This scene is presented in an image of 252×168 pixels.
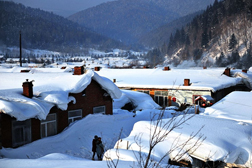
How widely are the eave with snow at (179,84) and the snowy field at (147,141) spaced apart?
9.10 metres

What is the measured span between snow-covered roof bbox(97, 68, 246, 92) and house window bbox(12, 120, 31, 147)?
17314mm

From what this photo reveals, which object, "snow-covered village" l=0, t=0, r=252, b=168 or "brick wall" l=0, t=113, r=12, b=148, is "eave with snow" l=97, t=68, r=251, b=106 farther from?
"brick wall" l=0, t=113, r=12, b=148

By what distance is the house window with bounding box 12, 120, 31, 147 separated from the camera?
44.8 feet

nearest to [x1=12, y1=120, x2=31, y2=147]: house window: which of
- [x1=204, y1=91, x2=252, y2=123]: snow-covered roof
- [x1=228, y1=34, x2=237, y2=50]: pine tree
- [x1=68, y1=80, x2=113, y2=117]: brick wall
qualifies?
[x1=68, y1=80, x2=113, y2=117]: brick wall

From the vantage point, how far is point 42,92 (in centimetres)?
1523

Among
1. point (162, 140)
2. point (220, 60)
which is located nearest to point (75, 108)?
point (162, 140)

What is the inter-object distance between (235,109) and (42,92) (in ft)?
38.7

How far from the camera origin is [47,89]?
52.0ft

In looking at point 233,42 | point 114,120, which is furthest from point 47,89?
point 233,42

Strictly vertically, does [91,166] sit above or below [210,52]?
below

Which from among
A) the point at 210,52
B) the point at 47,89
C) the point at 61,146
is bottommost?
the point at 61,146

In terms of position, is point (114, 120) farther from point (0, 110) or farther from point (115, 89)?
point (0, 110)

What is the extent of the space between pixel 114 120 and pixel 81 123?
2915mm

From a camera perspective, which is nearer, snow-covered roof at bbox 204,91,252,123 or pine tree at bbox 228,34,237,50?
snow-covered roof at bbox 204,91,252,123
